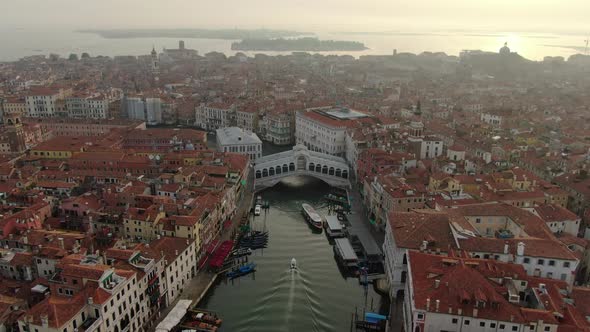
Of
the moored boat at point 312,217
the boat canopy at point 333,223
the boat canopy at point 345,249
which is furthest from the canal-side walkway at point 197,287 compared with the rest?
the boat canopy at point 345,249

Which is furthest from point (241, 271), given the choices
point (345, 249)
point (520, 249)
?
point (520, 249)

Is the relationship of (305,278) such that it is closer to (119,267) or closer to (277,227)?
(277,227)

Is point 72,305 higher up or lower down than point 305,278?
higher up

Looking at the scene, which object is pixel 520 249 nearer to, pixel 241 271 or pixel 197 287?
pixel 241 271

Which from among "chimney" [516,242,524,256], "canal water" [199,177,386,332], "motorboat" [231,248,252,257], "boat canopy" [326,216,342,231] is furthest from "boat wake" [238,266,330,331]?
"chimney" [516,242,524,256]

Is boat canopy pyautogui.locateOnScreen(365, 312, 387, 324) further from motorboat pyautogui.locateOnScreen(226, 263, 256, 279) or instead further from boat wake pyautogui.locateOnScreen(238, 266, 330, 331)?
motorboat pyautogui.locateOnScreen(226, 263, 256, 279)

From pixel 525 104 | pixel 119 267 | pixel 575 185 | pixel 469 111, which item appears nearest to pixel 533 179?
pixel 575 185
